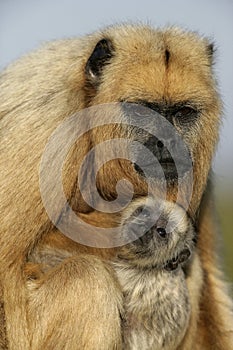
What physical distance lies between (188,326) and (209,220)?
155 centimetres

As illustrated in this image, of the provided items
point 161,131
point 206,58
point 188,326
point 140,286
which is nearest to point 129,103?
point 161,131

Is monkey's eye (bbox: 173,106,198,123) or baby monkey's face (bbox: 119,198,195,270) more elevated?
monkey's eye (bbox: 173,106,198,123)

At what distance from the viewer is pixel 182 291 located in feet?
34.4

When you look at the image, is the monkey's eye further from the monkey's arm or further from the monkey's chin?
the monkey's arm

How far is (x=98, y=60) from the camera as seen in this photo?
1015 centimetres

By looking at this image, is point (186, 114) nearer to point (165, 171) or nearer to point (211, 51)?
point (165, 171)

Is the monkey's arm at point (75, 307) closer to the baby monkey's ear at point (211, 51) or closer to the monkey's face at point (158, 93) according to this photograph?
the monkey's face at point (158, 93)

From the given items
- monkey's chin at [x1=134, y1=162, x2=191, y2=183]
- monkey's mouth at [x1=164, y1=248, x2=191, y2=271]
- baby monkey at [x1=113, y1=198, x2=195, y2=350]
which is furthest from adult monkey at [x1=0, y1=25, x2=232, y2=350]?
monkey's mouth at [x1=164, y1=248, x2=191, y2=271]

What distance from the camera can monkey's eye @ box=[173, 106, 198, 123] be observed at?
1026 centimetres

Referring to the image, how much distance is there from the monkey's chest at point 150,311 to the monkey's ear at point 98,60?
7.08 ft

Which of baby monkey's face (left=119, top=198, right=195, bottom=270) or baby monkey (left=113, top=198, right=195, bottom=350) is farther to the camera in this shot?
baby monkey's face (left=119, top=198, right=195, bottom=270)

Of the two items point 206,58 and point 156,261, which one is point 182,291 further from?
point 206,58

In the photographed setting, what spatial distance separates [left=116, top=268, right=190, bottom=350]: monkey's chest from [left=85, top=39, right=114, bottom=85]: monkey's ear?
Result: 2157 mm

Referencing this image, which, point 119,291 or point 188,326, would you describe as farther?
point 188,326
